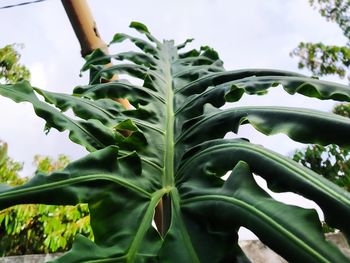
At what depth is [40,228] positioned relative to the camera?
2947 mm

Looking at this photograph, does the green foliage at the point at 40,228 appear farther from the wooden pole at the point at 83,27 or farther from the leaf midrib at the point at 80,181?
the leaf midrib at the point at 80,181

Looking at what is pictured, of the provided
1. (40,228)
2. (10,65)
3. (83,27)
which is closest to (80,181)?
(83,27)

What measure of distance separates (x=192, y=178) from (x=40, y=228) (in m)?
2.62

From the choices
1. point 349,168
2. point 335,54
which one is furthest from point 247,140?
point 335,54

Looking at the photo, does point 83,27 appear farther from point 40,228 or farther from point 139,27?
point 40,228

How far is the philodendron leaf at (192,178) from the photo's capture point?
42 cm

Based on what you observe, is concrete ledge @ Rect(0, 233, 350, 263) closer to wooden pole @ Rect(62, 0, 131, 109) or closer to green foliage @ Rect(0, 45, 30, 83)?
wooden pole @ Rect(62, 0, 131, 109)

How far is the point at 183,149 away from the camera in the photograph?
0.68 meters

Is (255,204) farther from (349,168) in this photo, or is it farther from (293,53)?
(293,53)

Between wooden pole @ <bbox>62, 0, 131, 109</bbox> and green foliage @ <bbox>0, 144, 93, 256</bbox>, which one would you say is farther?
green foliage @ <bbox>0, 144, 93, 256</bbox>

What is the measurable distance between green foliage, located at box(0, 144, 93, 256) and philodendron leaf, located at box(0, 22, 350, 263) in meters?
2.10

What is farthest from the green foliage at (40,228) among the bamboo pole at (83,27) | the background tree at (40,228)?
the bamboo pole at (83,27)

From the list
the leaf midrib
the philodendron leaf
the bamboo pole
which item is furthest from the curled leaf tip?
the leaf midrib

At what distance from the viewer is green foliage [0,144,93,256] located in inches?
107
